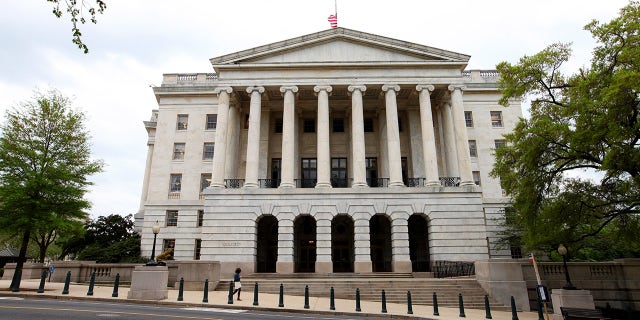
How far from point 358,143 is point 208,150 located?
16685mm

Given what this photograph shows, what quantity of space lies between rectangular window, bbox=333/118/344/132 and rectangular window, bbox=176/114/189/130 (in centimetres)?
1575

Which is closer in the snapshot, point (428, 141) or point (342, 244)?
point (428, 141)

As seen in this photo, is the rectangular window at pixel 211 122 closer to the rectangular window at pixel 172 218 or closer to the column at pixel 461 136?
the rectangular window at pixel 172 218

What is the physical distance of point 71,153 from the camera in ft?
69.3

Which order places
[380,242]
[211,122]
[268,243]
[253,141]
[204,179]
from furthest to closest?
1. [211,122]
2. [204,179]
3. [268,243]
4. [380,242]
5. [253,141]

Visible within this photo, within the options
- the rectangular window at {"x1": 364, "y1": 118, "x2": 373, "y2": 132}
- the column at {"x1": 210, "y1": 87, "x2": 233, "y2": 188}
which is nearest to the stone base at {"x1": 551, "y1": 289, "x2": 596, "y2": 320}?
the column at {"x1": 210, "y1": 87, "x2": 233, "y2": 188}

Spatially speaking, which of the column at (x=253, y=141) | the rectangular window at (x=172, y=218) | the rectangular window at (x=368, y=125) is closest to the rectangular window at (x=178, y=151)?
the rectangular window at (x=172, y=218)

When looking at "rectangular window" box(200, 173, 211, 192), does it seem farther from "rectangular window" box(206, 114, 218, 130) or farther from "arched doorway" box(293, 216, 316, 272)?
"arched doorway" box(293, 216, 316, 272)

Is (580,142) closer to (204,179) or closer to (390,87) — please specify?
(390,87)

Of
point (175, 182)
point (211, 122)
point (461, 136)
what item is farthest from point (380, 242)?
point (211, 122)

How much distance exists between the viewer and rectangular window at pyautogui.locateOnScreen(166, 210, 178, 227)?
1448 inches

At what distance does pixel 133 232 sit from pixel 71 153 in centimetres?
2095

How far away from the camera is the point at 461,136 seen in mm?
32375

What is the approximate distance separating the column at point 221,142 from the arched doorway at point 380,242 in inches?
553
